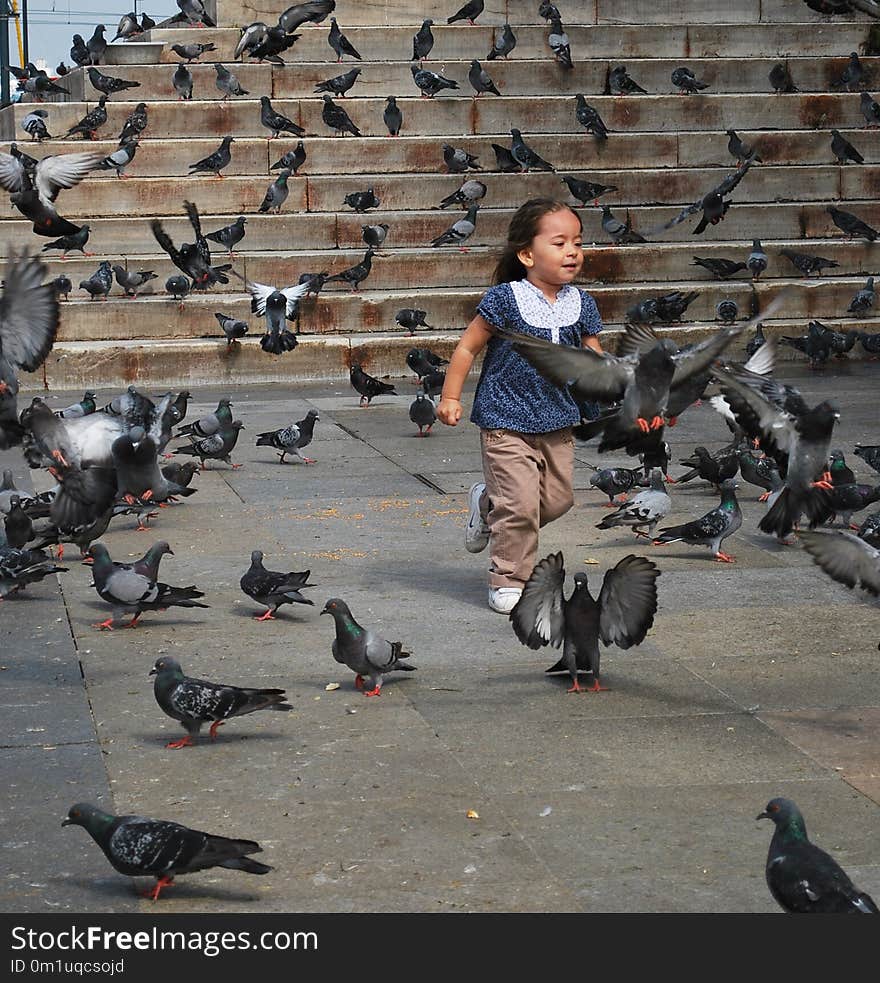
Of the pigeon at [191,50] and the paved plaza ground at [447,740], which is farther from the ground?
the pigeon at [191,50]

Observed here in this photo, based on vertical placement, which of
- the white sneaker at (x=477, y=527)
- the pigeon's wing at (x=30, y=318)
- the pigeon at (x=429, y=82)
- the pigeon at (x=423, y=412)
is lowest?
the pigeon at (x=423, y=412)

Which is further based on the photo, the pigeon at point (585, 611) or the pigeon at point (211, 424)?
the pigeon at point (211, 424)

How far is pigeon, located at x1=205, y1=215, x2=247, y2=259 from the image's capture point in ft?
58.2

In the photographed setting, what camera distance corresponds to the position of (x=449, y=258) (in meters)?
18.5

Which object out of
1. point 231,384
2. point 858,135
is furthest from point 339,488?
point 858,135

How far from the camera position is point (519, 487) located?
23.9 ft

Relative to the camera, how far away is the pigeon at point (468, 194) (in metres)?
19.0

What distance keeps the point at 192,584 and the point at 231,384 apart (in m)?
8.72

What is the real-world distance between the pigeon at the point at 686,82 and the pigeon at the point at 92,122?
708cm

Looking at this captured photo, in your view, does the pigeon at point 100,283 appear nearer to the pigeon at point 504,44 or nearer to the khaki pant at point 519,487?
the pigeon at point 504,44

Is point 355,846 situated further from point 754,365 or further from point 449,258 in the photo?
point 449,258

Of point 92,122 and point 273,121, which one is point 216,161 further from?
point 92,122

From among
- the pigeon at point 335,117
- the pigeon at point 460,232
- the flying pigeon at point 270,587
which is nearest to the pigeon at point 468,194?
the pigeon at point 460,232

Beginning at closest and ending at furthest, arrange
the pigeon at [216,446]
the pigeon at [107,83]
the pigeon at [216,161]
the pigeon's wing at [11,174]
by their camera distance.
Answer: the pigeon at [216,446] < the pigeon's wing at [11,174] < the pigeon at [216,161] < the pigeon at [107,83]
